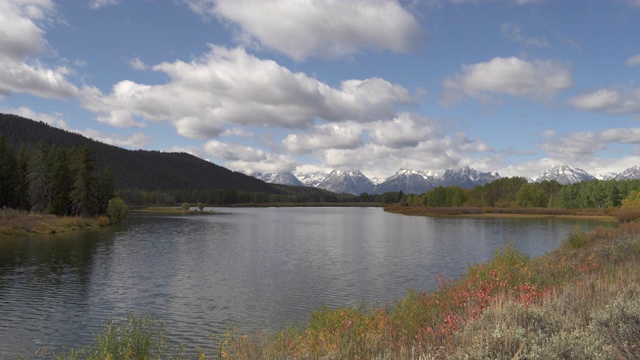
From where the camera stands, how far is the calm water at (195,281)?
934 inches

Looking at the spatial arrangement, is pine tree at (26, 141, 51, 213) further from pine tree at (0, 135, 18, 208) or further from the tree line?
pine tree at (0, 135, 18, 208)

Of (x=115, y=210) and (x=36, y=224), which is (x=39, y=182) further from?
(x=36, y=224)

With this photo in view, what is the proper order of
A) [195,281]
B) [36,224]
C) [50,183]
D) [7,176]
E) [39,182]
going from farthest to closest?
[7,176], [50,183], [39,182], [36,224], [195,281]

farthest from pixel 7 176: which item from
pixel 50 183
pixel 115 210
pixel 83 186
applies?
pixel 115 210

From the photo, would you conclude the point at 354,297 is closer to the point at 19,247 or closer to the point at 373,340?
the point at 373,340

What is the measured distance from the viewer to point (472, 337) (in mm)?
9305

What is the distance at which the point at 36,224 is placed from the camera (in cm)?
7081

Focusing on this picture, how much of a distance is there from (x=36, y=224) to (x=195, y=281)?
165 ft

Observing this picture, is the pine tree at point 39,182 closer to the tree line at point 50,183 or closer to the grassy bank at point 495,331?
the tree line at point 50,183

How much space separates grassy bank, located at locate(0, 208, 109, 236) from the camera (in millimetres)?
66681

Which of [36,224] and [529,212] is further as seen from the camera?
→ [529,212]

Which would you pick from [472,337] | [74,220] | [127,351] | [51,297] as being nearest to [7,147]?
[74,220]

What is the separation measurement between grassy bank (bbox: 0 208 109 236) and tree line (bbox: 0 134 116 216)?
7390 mm

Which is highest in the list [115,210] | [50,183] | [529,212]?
[50,183]
